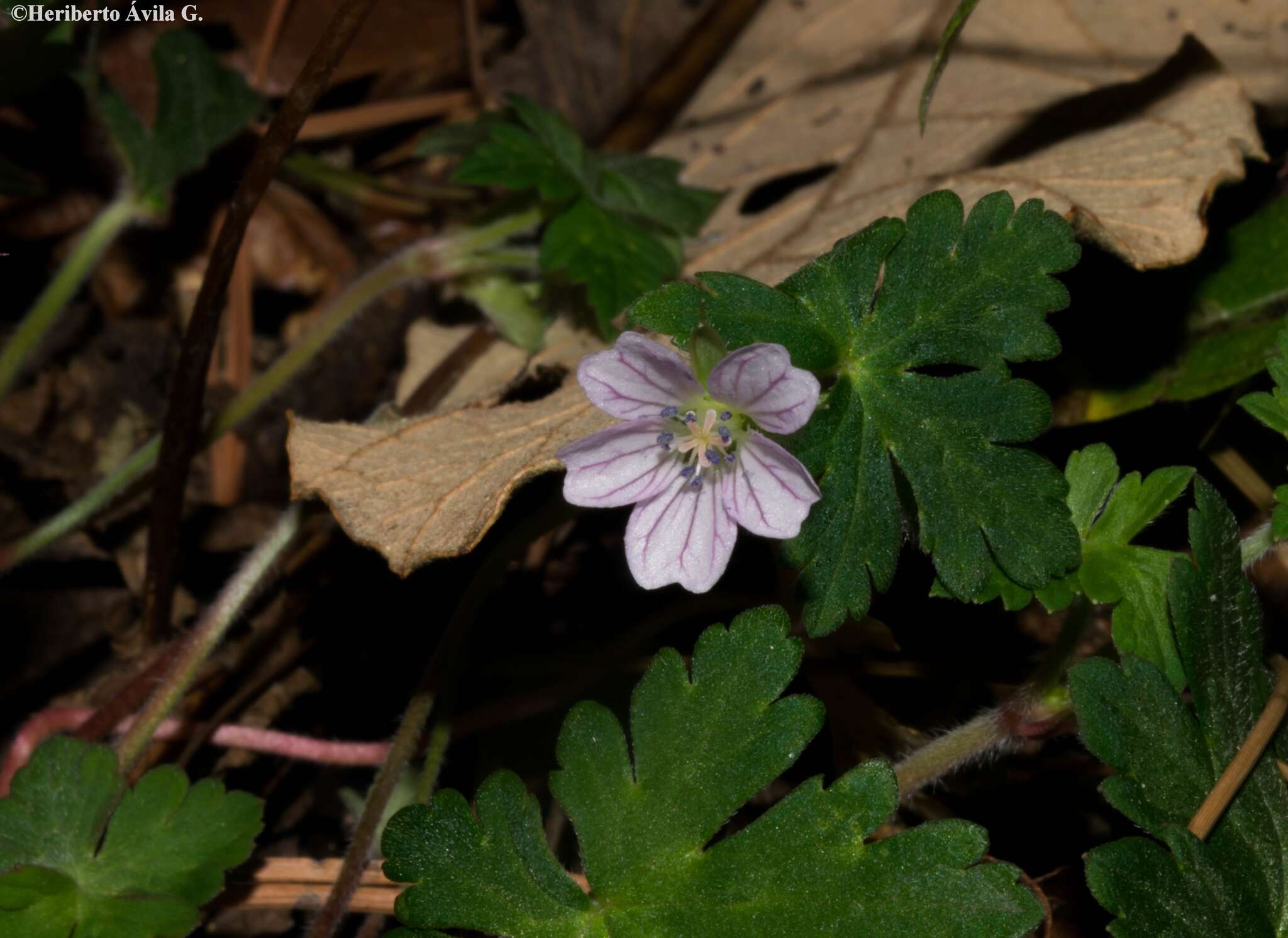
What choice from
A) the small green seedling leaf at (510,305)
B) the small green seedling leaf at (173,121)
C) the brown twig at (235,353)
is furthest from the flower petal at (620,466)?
the small green seedling leaf at (173,121)

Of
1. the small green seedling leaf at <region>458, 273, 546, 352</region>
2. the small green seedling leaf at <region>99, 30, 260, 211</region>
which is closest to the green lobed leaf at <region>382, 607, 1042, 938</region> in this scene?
the small green seedling leaf at <region>458, 273, 546, 352</region>

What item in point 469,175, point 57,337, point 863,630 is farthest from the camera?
point 57,337

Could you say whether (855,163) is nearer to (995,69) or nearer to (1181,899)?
(995,69)

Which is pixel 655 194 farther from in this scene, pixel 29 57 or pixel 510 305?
pixel 29 57

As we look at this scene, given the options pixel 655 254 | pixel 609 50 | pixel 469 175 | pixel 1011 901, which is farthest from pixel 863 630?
pixel 609 50

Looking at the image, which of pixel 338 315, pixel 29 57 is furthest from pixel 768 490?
pixel 29 57

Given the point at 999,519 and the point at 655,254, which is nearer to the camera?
the point at 999,519
